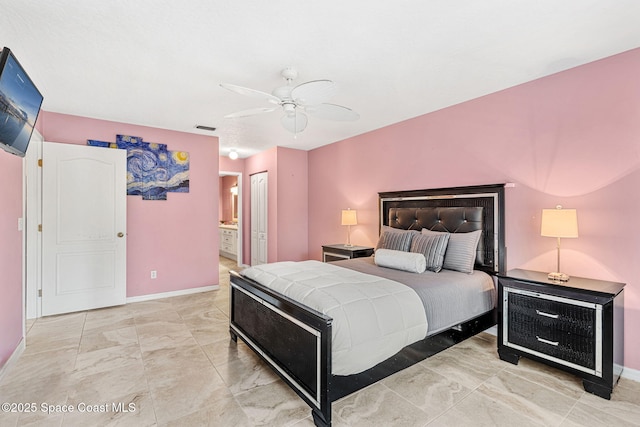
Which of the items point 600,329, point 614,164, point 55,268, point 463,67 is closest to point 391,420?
point 600,329

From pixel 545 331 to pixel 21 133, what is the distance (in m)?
4.14

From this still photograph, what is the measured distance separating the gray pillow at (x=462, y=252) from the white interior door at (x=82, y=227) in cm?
414

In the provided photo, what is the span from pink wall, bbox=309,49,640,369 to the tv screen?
12.5 feet

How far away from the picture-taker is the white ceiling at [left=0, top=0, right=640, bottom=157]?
1.93 m

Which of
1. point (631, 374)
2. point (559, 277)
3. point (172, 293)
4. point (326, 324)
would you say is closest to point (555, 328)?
point (559, 277)

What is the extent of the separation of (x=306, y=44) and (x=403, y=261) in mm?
2114

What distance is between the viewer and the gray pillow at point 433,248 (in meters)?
3.11

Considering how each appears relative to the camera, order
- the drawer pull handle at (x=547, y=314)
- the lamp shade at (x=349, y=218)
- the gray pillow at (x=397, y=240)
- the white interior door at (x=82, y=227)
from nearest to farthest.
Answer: the drawer pull handle at (x=547, y=314), the gray pillow at (x=397, y=240), the white interior door at (x=82, y=227), the lamp shade at (x=349, y=218)

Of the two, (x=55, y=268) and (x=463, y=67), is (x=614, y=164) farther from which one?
(x=55, y=268)

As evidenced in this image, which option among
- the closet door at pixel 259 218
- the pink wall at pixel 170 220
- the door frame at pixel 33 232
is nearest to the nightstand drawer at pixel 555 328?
the pink wall at pixel 170 220

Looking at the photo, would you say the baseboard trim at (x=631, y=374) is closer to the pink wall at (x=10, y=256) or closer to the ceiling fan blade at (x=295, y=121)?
the ceiling fan blade at (x=295, y=121)

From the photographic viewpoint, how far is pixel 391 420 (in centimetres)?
191

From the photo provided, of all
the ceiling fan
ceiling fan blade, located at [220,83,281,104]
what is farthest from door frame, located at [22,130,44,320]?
ceiling fan blade, located at [220,83,281,104]

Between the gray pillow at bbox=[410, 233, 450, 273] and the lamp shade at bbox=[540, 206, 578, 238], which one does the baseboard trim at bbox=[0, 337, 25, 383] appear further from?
the lamp shade at bbox=[540, 206, 578, 238]
